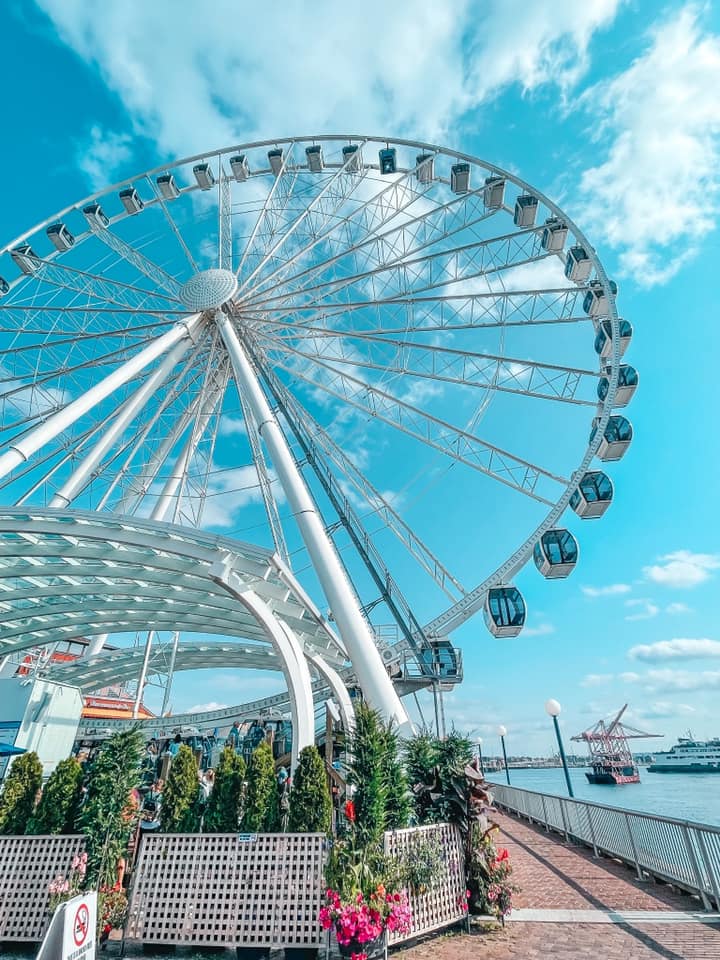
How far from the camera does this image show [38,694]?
16.9 meters

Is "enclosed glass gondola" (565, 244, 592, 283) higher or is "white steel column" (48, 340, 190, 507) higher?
"enclosed glass gondola" (565, 244, 592, 283)

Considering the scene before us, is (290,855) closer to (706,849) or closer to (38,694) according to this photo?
(706,849)

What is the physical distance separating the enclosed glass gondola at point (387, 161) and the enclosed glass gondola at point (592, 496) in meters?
15.3

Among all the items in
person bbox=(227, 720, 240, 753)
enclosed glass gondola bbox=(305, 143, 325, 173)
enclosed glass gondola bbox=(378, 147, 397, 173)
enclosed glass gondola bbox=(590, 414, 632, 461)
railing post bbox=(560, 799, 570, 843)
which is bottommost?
railing post bbox=(560, 799, 570, 843)

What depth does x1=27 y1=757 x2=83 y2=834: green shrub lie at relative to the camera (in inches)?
286

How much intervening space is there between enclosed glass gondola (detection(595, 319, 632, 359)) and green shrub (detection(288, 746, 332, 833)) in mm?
18325

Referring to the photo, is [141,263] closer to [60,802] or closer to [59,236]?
[59,236]

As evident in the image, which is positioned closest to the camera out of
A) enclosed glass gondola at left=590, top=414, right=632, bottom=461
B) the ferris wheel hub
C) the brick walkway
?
the brick walkway

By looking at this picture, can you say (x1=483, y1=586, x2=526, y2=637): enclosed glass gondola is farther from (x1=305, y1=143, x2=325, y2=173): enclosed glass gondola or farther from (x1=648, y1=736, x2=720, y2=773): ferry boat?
(x1=648, y1=736, x2=720, y2=773): ferry boat

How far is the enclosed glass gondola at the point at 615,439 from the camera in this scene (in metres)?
19.1

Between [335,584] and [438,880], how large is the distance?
216 inches

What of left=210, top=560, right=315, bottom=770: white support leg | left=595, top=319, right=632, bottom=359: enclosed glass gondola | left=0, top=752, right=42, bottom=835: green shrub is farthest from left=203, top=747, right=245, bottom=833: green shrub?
left=595, top=319, right=632, bottom=359: enclosed glass gondola

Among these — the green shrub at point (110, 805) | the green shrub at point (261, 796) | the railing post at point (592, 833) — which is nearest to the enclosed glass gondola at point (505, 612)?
the railing post at point (592, 833)

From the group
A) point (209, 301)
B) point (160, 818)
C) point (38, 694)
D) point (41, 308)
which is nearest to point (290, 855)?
point (160, 818)
